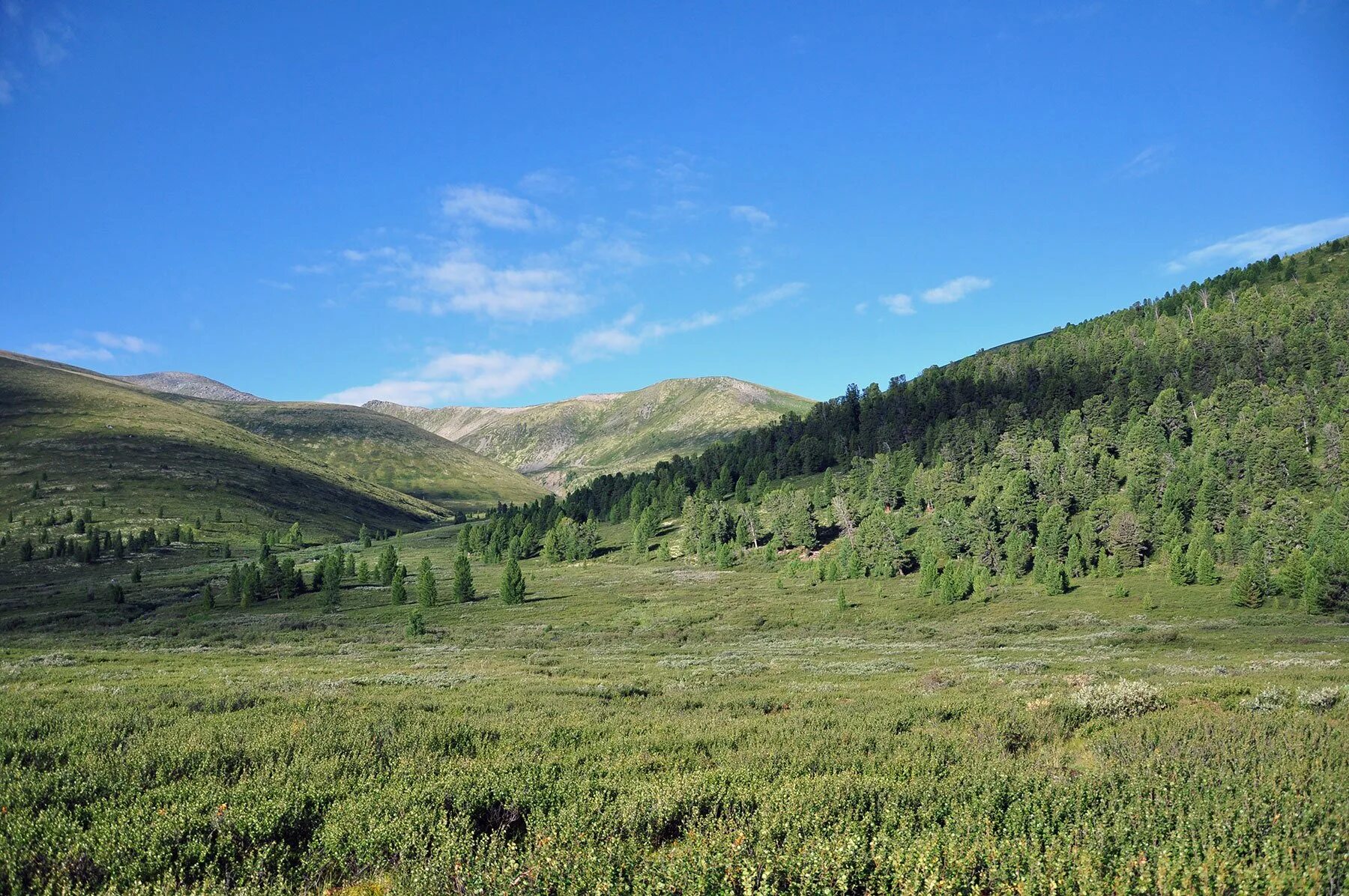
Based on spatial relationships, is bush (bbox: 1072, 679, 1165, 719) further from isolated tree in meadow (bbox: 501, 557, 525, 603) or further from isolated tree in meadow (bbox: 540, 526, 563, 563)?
isolated tree in meadow (bbox: 540, 526, 563, 563)

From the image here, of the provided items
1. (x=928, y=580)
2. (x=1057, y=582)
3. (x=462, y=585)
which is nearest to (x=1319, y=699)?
(x=928, y=580)

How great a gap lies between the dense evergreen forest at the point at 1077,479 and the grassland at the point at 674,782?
6704 cm

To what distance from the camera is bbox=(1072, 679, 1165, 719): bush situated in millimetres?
15250

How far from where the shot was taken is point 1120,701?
15688 mm

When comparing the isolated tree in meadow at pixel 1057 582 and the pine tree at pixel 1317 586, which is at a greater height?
the pine tree at pixel 1317 586

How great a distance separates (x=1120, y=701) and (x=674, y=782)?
518 inches

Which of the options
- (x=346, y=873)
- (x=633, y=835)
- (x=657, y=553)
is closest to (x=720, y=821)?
(x=633, y=835)

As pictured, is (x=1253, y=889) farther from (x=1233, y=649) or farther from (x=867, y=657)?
(x=1233, y=649)

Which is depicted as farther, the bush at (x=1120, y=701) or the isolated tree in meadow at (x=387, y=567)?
the isolated tree in meadow at (x=387, y=567)

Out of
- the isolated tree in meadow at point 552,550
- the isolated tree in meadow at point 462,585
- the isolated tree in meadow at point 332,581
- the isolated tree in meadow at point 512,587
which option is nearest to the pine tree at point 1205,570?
the isolated tree in meadow at point 512,587

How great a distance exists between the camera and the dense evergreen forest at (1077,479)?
83.8 m

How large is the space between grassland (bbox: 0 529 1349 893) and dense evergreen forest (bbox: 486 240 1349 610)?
67039 millimetres

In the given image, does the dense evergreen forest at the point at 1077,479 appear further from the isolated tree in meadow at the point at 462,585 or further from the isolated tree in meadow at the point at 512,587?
the isolated tree in meadow at the point at 462,585

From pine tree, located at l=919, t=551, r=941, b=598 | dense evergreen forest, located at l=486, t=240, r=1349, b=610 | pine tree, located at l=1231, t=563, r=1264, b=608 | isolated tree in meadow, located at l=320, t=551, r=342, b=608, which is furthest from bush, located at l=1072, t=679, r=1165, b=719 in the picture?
isolated tree in meadow, located at l=320, t=551, r=342, b=608
